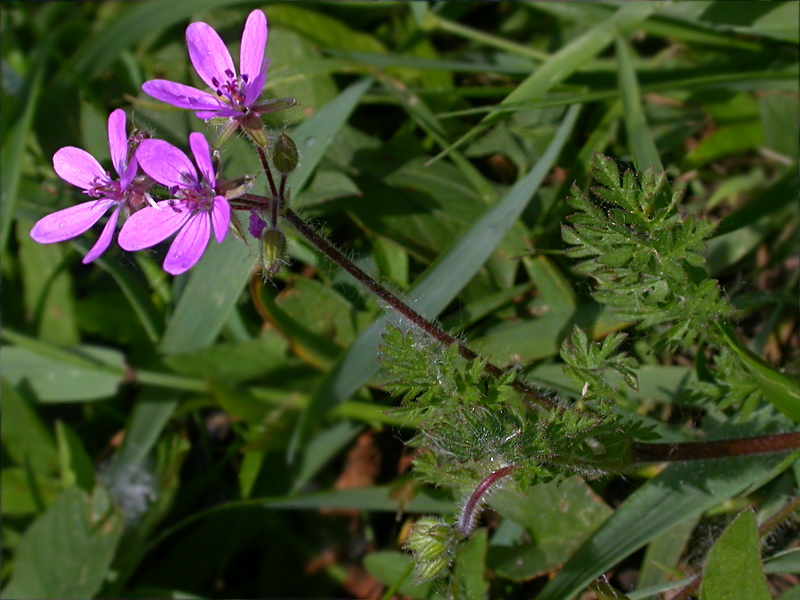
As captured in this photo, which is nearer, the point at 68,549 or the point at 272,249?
the point at 272,249

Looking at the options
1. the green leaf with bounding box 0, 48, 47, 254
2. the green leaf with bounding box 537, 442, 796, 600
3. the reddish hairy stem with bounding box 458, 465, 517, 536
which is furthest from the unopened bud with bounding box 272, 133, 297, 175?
the green leaf with bounding box 0, 48, 47, 254

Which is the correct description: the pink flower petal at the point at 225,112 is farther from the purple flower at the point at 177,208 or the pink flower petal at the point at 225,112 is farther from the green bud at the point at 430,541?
the green bud at the point at 430,541

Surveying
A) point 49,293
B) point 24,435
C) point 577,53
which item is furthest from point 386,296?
point 49,293

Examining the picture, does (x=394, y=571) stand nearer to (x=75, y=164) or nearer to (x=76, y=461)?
(x=76, y=461)

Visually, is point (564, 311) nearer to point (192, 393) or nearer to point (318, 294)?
point (318, 294)

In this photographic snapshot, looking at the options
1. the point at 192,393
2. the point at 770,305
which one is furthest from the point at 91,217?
the point at 770,305

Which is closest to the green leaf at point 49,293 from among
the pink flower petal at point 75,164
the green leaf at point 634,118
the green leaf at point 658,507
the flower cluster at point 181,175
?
the pink flower petal at point 75,164

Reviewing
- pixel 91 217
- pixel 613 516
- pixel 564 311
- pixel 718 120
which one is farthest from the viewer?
pixel 718 120
